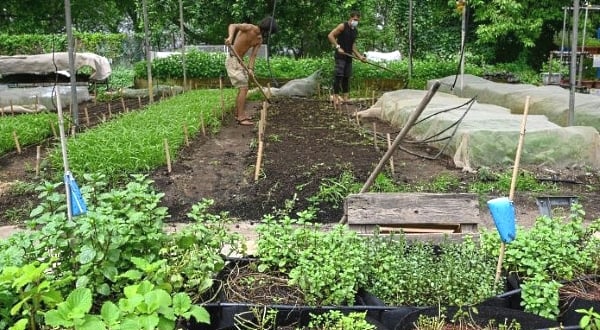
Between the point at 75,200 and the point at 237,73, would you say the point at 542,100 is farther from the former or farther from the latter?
the point at 75,200

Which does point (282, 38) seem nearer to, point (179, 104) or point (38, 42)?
point (38, 42)

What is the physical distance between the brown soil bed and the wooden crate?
0.44 meters

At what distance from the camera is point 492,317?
2312 millimetres

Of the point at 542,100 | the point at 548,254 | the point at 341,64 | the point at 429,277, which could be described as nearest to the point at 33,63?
the point at 341,64

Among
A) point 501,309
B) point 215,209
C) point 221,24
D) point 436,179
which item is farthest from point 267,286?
point 221,24

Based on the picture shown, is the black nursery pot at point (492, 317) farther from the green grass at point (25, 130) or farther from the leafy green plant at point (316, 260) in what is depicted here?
the green grass at point (25, 130)

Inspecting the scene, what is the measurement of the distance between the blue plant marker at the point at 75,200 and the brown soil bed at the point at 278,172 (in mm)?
1501

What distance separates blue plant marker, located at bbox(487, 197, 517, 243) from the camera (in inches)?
92.4

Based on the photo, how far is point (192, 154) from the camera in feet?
20.7

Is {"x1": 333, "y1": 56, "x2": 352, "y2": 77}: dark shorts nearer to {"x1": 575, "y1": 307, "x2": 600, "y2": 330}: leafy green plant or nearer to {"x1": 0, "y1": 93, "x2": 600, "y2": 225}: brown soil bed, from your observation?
{"x1": 0, "y1": 93, "x2": 600, "y2": 225}: brown soil bed

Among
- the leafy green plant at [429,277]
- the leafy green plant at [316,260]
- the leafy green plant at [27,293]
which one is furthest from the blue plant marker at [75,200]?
the leafy green plant at [429,277]

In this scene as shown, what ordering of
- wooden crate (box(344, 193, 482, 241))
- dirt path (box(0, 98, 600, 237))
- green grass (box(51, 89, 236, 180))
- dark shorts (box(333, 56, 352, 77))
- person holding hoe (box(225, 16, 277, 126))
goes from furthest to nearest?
dark shorts (box(333, 56, 352, 77))
person holding hoe (box(225, 16, 277, 126))
green grass (box(51, 89, 236, 180))
dirt path (box(0, 98, 600, 237))
wooden crate (box(344, 193, 482, 241))

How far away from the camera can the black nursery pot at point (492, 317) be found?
7.31ft

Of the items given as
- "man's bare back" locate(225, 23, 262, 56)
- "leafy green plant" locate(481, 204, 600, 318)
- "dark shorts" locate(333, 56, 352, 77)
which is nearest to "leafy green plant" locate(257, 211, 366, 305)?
"leafy green plant" locate(481, 204, 600, 318)
